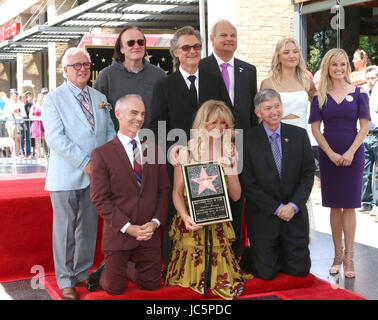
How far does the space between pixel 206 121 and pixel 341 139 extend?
1431 millimetres

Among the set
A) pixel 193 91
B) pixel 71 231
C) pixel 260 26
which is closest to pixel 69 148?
pixel 71 231

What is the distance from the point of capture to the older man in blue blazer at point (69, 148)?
4.19 m

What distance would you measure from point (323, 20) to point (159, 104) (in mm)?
8827

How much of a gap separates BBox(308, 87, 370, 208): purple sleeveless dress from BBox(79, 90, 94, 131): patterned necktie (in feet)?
6.79

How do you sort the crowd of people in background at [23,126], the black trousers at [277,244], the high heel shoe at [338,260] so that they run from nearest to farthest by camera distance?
the black trousers at [277,244] → the high heel shoe at [338,260] → the crowd of people in background at [23,126]

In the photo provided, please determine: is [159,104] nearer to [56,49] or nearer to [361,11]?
[361,11]

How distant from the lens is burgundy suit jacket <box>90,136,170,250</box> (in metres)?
4.09

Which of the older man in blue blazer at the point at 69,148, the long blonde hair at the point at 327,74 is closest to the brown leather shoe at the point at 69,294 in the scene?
the older man in blue blazer at the point at 69,148

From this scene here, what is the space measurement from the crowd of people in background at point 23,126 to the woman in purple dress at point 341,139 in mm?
11310

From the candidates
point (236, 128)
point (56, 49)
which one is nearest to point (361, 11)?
point (236, 128)

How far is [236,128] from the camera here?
4723mm

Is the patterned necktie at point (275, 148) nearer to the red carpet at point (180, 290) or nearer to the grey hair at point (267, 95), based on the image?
the grey hair at point (267, 95)

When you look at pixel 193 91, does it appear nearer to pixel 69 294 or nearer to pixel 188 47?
pixel 188 47

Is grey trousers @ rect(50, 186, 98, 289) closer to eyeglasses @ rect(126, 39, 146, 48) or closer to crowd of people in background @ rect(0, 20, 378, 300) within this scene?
crowd of people in background @ rect(0, 20, 378, 300)
